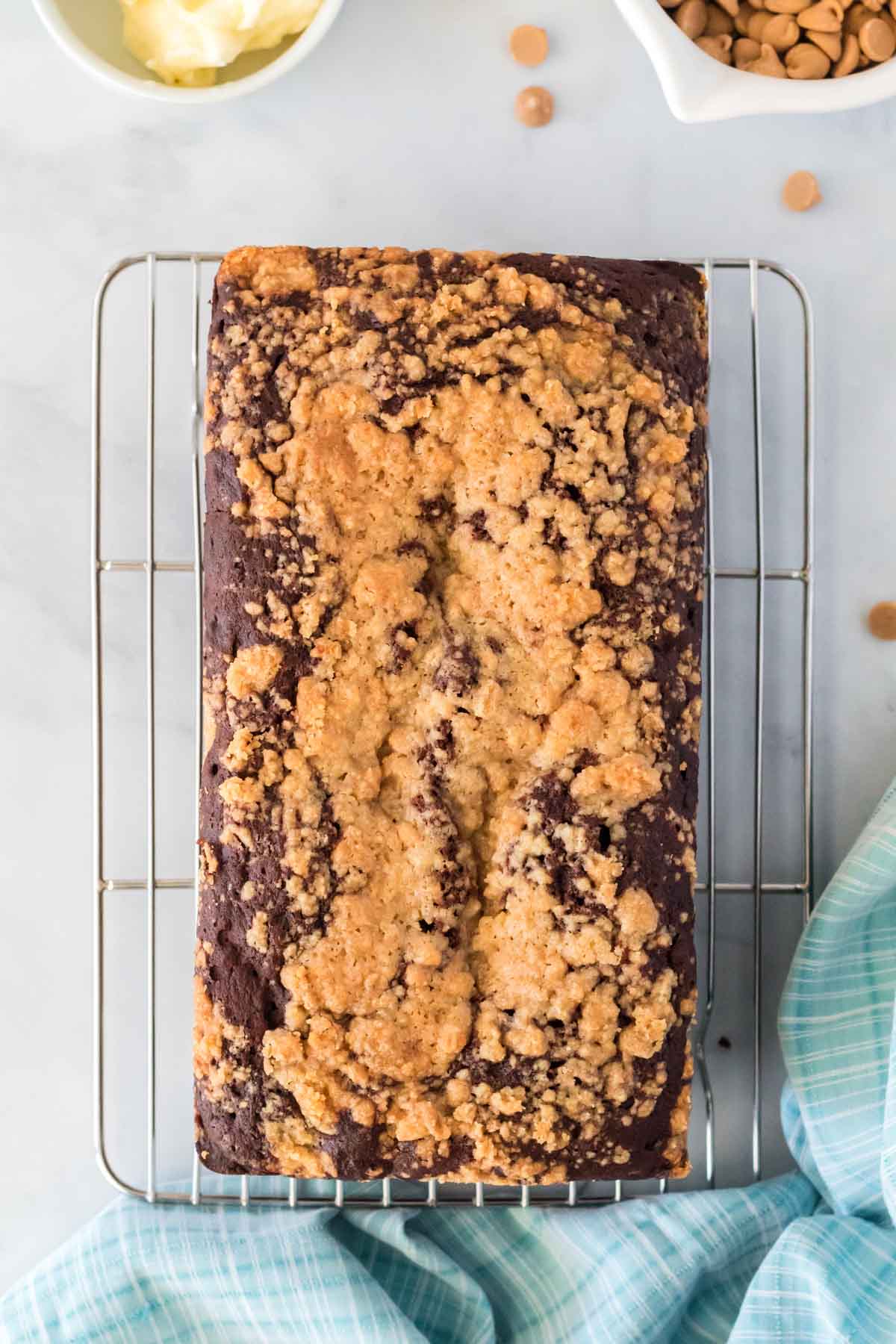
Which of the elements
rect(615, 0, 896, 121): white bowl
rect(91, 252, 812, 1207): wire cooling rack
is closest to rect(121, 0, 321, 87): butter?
rect(91, 252, 812, 1207): wire cooling rack

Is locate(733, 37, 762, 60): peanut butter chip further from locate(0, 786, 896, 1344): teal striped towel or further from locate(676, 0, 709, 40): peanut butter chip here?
locate(0, 786, 896, 1344): teal striped towel

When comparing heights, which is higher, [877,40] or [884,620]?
[877,40]

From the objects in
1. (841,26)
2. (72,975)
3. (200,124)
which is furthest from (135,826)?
(841,26)

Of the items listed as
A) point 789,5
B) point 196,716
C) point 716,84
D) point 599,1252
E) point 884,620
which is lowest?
point 599,1252

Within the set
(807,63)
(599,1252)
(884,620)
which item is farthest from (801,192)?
(599,1252)

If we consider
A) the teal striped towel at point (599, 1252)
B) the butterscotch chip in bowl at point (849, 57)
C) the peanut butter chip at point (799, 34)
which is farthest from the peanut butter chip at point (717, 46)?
the teal striped towel at point (599, 1252)

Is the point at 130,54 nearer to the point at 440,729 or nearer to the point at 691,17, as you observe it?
the point at 691,17
